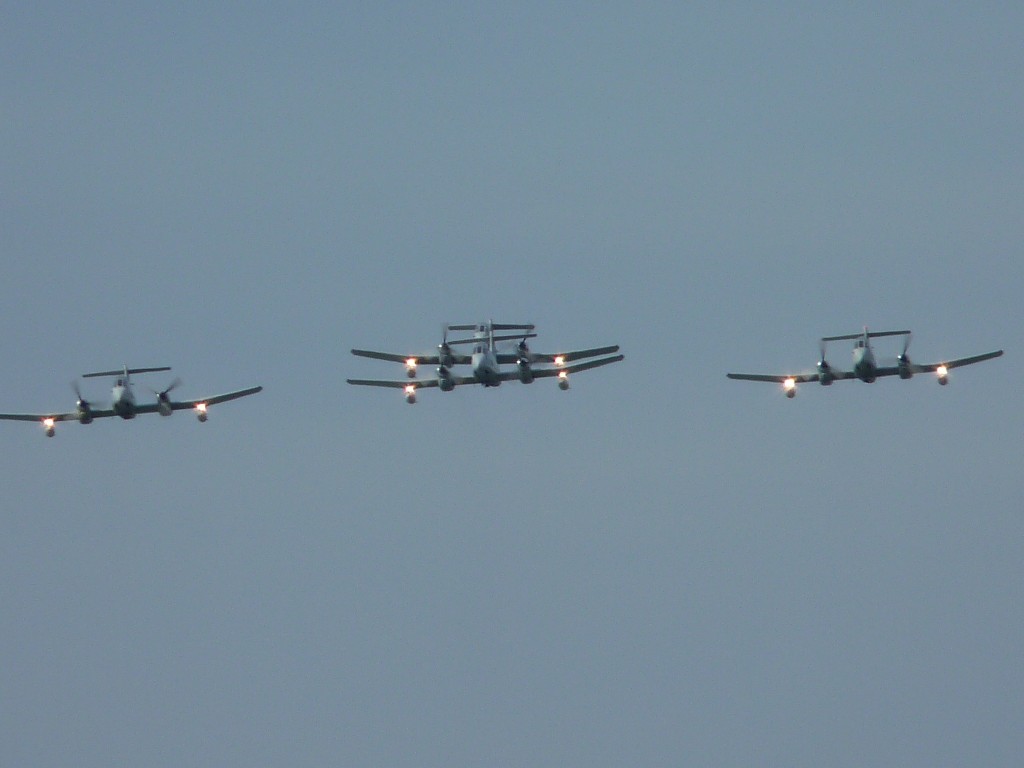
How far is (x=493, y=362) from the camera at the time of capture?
200m
